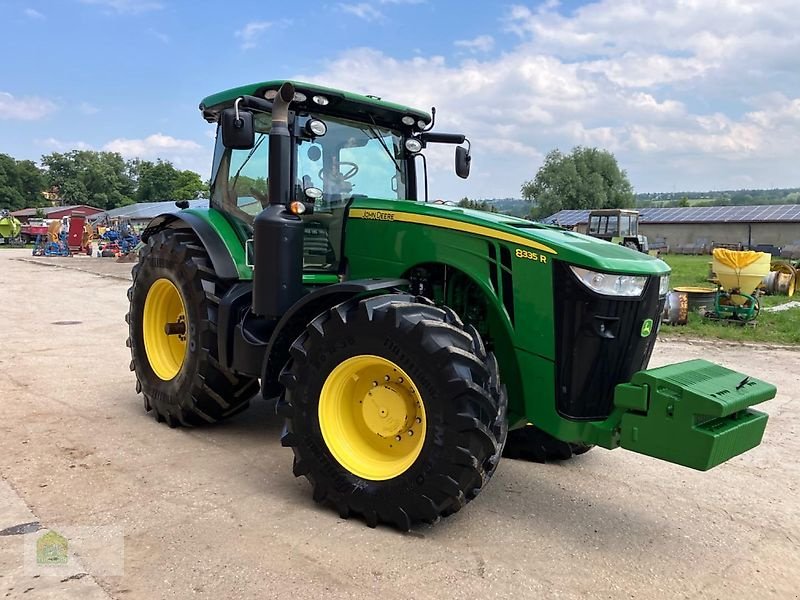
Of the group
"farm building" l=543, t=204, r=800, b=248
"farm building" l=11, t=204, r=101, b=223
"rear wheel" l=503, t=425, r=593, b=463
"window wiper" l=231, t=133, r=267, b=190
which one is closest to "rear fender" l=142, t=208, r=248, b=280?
"window wiper" l=231, t=133, r=267, b=190

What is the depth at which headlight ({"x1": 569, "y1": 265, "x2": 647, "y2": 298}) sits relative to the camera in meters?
3.48

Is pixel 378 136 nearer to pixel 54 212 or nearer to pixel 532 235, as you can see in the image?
pixel 532 235

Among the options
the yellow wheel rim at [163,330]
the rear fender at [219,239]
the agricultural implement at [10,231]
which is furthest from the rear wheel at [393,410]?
the agricultural implement at [10,231]

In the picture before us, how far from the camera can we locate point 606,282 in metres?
3.50

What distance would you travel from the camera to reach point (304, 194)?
471 centimetres

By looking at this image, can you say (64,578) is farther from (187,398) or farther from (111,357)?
(111,357)

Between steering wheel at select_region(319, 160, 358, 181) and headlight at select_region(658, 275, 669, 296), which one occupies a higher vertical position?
steering wheel at select_region(319, 160, 358, 181)

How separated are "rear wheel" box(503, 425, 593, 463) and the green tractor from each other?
2 cm

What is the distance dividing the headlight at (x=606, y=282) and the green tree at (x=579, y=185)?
67.3 metres

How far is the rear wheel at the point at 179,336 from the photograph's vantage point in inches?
195

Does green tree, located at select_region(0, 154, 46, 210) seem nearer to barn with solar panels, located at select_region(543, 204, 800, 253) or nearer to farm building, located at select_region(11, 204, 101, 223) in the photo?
farm building, located at select_region(11, 204, 101, 223)

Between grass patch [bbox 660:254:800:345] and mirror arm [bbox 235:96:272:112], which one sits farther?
grass patch [bbox 660:254:800:345]

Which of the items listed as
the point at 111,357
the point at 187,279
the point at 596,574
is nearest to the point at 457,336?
the point at 596,574

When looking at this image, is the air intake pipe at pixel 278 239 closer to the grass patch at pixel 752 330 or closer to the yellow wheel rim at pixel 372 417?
the yellow wheel rim at pixel 372 417
